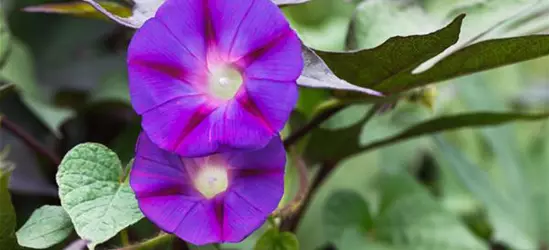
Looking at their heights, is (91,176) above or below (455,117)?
above

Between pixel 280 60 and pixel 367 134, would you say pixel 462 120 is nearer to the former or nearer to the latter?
pixel 367 134

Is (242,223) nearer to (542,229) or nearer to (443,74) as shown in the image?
(443,74)

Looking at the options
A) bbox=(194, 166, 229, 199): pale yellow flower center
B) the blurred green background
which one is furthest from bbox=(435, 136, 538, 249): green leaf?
bbox=(194, 166, 229, 199): pale yellow flower center

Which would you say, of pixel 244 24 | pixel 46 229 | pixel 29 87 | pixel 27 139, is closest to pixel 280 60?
pixel 244 24

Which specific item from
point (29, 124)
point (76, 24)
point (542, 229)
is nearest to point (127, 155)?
point (29, 124)

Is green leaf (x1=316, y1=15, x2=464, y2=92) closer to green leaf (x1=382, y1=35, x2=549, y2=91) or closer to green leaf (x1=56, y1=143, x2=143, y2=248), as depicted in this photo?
green leaf (x1=382, y1=35, x2=549, y2=91)
